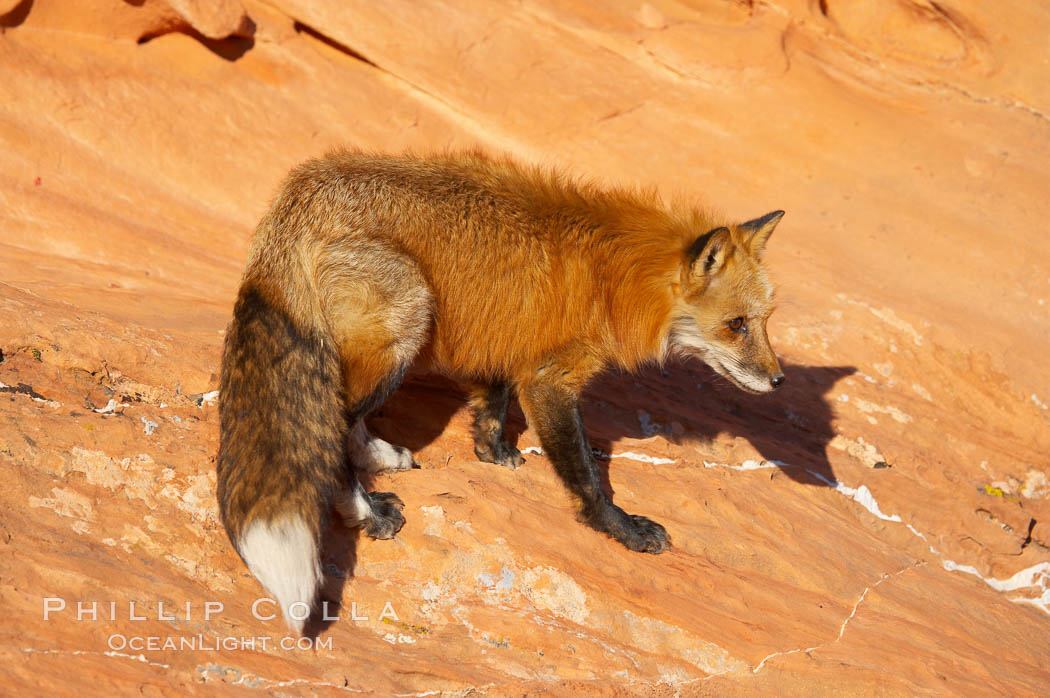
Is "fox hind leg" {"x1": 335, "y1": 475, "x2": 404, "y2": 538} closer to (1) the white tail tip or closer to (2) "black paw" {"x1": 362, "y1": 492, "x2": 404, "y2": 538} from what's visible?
(2) "black paw" {"x1": 362, "y1": 492, "x2": 404, "y2": 538}

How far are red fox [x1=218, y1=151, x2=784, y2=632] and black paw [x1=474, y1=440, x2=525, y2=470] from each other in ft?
0.04

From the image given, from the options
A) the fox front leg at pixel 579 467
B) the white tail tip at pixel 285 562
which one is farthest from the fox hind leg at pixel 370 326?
the fox front leg at pixel 579 467

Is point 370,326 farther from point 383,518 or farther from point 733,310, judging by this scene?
point 733,310

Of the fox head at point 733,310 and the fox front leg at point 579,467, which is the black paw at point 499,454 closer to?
the fox front leg at point 579,467

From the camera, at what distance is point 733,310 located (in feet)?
15.5

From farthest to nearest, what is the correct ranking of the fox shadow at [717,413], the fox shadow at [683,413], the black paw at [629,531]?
the fox shadow at [717,413], the fox shadow at [683,413], the black paw at [629,531]

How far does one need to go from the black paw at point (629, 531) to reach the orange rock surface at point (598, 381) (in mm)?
71

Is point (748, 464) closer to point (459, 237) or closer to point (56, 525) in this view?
point (459, 237)

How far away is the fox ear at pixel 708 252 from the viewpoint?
4449mm

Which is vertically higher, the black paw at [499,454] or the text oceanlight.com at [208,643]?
the text oceanlight.com at [208,643]

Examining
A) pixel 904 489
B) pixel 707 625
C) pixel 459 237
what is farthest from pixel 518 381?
pixel 904 489

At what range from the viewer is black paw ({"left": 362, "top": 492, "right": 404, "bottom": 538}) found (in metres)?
3.93

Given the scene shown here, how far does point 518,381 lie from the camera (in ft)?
15.2

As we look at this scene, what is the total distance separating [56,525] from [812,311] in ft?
21.8
